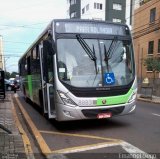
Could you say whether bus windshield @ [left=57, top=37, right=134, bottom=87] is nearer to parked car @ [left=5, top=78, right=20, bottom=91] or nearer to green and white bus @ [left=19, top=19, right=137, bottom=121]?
green and white bus @ [left=19, top=19, right=137, bottom=121]

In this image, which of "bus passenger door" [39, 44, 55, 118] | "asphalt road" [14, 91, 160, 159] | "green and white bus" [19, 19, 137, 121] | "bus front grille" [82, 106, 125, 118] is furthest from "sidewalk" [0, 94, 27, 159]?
"bus front grille" [82, 106, 125, 118]

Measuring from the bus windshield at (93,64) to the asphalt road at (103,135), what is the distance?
142 cm

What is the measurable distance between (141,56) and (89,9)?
25.3 metres

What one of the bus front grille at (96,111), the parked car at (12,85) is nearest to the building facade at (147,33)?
the parked car at (12,85)

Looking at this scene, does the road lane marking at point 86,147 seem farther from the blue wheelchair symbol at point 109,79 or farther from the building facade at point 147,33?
A: the building facade at point 147,33

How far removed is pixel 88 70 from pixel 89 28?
4.48 ft

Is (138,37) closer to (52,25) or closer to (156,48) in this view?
(156,48)

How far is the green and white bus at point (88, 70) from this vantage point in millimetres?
9078

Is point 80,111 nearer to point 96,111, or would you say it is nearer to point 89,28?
point 96,111

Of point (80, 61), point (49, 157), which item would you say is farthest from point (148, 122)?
point (49, 157)

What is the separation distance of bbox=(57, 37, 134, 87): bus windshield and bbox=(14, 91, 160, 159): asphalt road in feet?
4.65

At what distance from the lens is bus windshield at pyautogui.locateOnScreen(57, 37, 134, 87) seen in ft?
30.2

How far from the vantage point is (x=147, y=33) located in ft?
108

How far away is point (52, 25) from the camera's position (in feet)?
31.4
